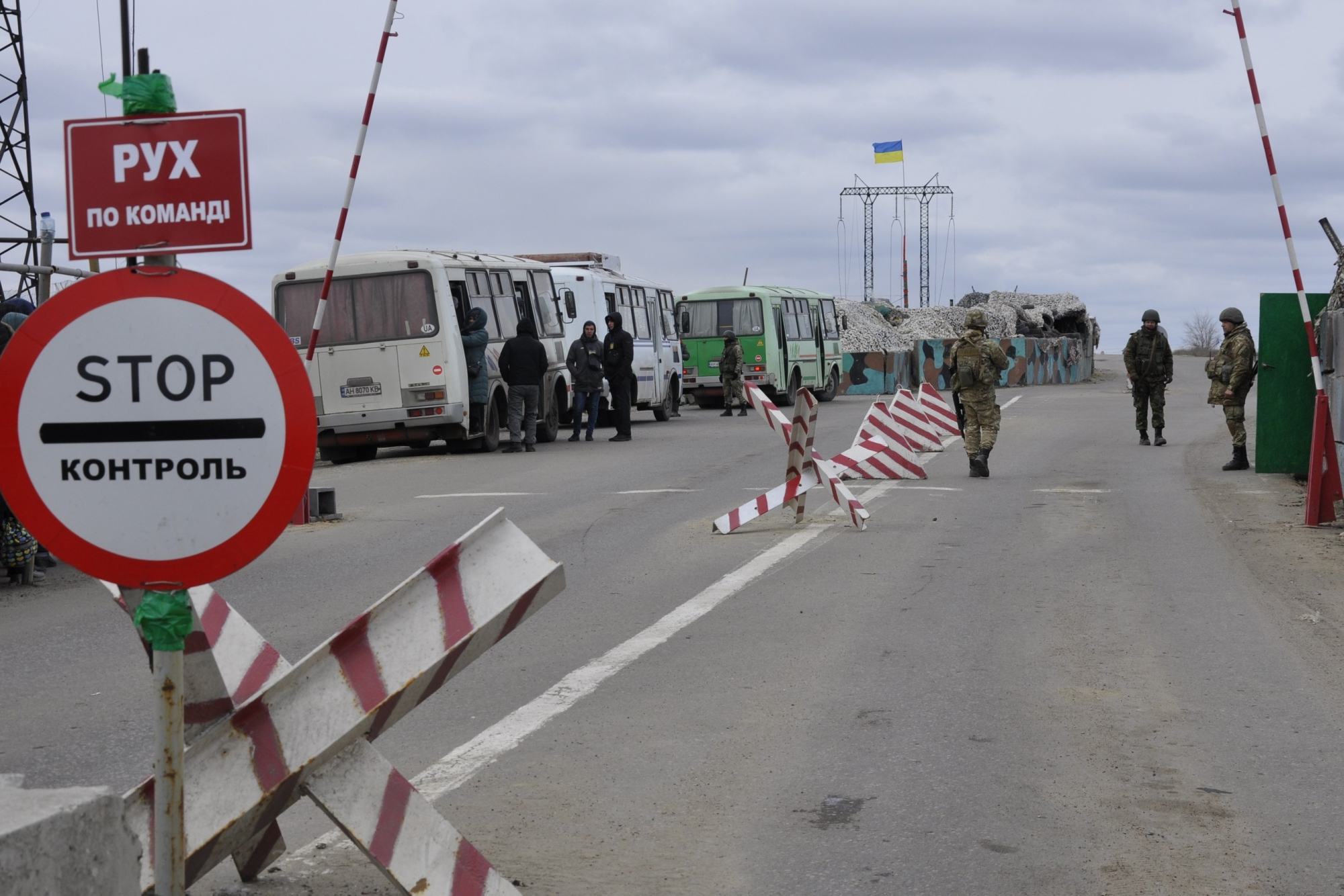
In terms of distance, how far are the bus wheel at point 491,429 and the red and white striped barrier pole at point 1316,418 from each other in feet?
40.7

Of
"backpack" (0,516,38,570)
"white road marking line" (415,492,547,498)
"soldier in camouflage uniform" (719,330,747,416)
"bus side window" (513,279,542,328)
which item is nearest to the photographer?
"backpack" (0,516,38,570)

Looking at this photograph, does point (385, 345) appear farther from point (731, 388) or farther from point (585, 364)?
point (731, 388)

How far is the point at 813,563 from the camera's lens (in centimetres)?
1011

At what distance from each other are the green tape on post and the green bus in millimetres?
30298

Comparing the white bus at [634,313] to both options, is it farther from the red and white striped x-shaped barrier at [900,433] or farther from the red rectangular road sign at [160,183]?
the red rectangular road sign at [160,183]

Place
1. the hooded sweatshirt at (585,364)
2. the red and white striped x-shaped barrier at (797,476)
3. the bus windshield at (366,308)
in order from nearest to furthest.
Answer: the red and white striped x-shaped barrier at (797,476)
the bus windshield at (366,308)
the hooded sweatshirt at (585,364)

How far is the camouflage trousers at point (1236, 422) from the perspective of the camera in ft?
56.7

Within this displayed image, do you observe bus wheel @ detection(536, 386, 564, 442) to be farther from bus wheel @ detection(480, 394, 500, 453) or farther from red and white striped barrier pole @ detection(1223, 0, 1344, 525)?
red and white striped barrier pole @ detection(1223, 0, 1344, 525)

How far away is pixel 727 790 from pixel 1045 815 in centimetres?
101

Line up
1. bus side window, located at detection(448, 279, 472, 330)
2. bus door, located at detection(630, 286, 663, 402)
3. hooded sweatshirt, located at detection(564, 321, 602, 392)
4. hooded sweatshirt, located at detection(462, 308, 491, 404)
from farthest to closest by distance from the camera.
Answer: bus door, located at detection(630, 286, 663, 402), hooded sweatshirt, located at detection(564, 321, 602, 392), bus side window, located at detection(448, 279, 472, 330), hooded sweatshirt, located at detection(462, 308, 491, 404)

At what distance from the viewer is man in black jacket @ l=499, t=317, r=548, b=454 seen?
2106cm

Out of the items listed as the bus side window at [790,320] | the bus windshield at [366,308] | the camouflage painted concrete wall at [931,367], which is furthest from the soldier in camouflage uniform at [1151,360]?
the camouflage painted concrete wall at [931,367]

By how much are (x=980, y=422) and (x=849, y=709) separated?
35.1ft

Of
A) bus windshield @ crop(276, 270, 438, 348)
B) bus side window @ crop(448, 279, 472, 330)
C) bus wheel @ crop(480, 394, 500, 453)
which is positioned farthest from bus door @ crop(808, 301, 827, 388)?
bus windshield @ crop(276, 270, 438, 348)
